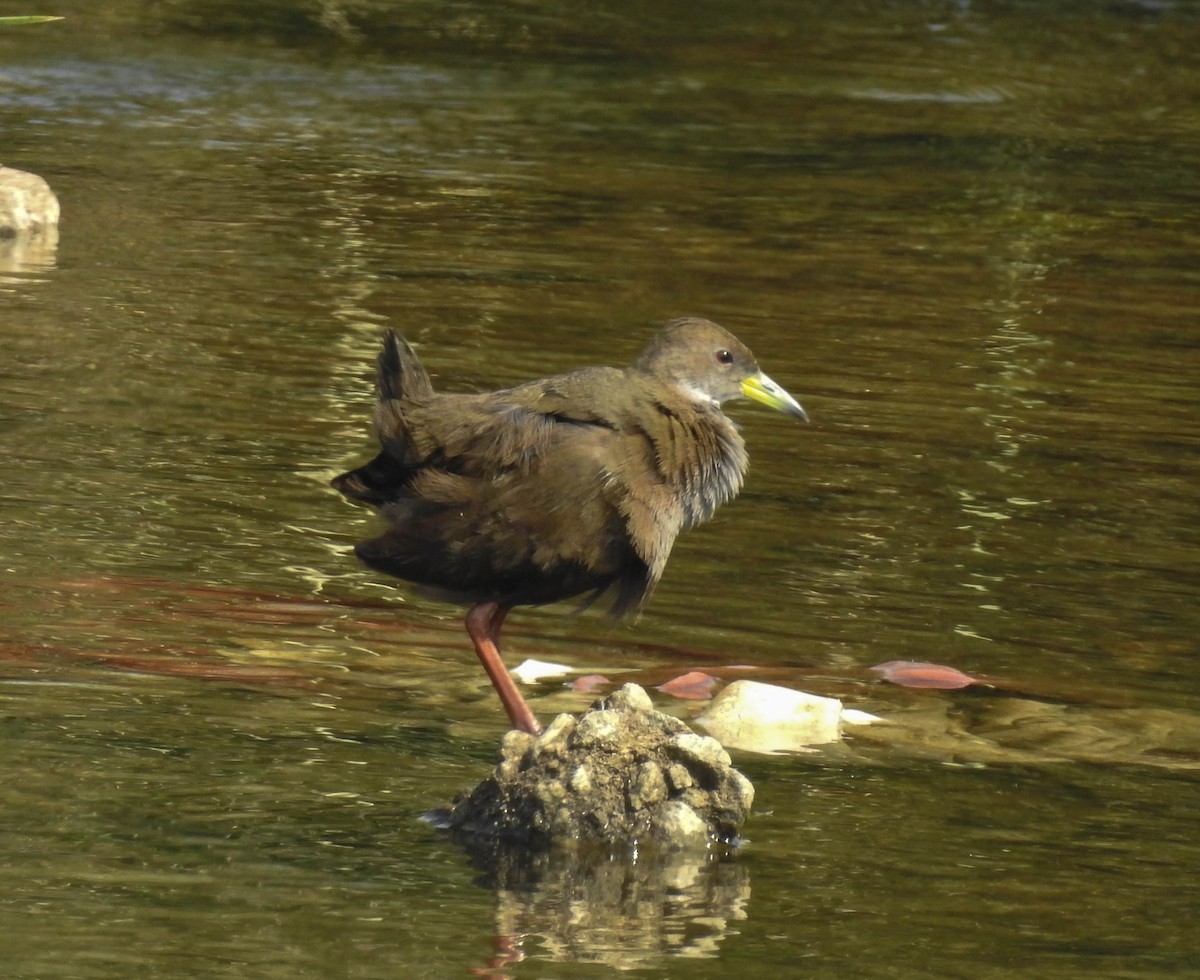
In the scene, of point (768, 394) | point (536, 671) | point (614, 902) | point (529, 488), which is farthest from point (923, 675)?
point (614, 902)

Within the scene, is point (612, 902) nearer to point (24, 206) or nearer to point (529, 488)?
point (529, 488)

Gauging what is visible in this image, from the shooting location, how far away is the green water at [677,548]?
503 cm

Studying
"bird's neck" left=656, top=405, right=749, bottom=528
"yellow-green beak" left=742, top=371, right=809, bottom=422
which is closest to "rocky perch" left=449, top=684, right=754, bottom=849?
"bird's neck" left=656, top=405, right=749, bottom=528

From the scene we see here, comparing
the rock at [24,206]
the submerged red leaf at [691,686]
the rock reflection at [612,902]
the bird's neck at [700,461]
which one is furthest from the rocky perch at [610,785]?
the rock at [24,206]

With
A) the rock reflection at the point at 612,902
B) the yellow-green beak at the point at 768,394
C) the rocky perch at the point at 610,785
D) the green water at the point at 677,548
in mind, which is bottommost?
the green water at the point at 677,548

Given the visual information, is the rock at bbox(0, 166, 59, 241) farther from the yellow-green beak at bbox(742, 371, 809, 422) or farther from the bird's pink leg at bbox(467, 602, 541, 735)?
the bird's pink leg at bbox(467, 602, 541, 735)

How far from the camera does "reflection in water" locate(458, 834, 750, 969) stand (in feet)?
15.6

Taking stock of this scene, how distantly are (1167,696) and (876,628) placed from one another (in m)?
0.94

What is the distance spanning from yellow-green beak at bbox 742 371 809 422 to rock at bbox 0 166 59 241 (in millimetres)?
6170

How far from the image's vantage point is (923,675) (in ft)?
22.6

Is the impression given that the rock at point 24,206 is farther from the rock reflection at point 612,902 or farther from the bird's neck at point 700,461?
the rock reflection at point 612,902

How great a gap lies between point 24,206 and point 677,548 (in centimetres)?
548

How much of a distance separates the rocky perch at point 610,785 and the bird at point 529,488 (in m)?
0.47

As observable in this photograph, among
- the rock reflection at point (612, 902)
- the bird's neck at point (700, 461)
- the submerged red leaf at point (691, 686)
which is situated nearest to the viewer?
the rock reflection at point (612, 902)
